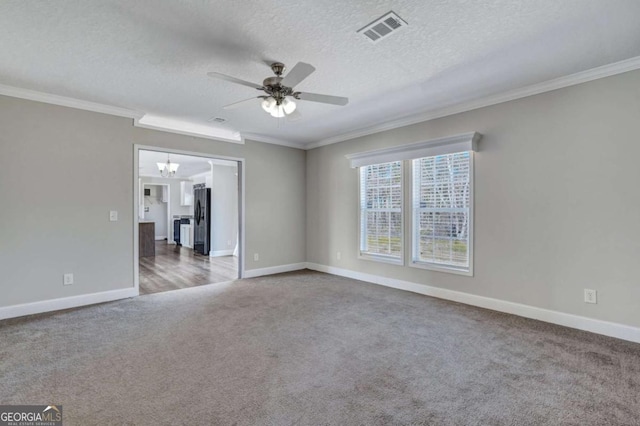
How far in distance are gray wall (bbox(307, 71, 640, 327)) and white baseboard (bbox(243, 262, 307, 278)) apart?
2774 millimetres

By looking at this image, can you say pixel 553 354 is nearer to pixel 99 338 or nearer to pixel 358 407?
pixel 358 407

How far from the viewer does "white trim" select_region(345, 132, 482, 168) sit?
3807mm

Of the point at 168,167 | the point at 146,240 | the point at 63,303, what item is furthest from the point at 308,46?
the point at 146,240

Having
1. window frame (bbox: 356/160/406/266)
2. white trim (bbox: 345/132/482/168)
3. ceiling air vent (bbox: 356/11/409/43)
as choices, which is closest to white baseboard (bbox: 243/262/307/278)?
window frame (bbox: 356/160/406/266)

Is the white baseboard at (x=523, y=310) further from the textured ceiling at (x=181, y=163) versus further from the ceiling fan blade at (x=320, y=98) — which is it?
the textured ceiling at (x=181, y=163)

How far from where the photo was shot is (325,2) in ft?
6.58

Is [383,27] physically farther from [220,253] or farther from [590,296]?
[220,253]

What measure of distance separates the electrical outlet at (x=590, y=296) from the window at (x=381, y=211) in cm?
218

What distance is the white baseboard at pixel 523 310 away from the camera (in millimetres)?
2863

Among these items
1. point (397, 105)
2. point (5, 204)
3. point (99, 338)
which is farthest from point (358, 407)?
point (5, 204)

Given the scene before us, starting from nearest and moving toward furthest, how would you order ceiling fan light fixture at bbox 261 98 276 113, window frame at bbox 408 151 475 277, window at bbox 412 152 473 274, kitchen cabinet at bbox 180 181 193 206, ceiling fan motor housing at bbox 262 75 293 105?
ceiling fan motor housing at bbox 262 75 293 105, ceiling fan light fixture at bbox 261 98 276 113, window frame at bbox 408 151 475 277, window at bbox 412 152 473 274, kitchen cabinet at bbox 180 181 193 206

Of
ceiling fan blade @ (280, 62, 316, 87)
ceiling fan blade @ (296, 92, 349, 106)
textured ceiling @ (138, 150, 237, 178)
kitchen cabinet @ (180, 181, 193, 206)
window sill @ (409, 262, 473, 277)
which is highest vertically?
textured ceiling @ (138, 150, 237, 178)

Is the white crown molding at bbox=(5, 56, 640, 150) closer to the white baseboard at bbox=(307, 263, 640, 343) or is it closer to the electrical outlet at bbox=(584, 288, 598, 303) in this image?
the electrical outlet at bbox=(584, 288, 598, 303)

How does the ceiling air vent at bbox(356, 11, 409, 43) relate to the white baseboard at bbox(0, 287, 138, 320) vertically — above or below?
above
